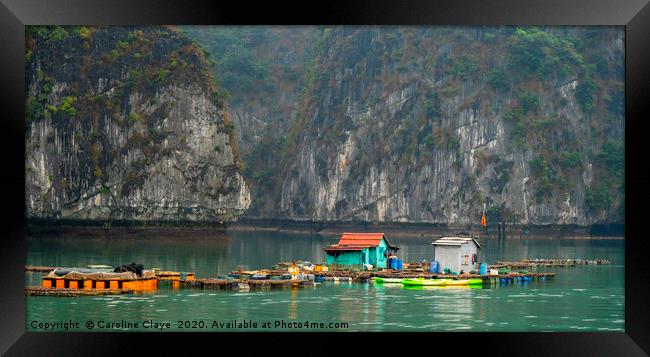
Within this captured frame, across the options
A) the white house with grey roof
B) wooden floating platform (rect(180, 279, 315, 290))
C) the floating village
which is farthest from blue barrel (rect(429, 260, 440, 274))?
wooden floating platform (rect(180, 279, 315, 290))

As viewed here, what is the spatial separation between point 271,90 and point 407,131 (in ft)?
96.3

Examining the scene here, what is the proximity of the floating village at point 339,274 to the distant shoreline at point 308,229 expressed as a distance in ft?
121

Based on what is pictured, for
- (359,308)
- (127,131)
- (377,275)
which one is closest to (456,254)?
(377,275)

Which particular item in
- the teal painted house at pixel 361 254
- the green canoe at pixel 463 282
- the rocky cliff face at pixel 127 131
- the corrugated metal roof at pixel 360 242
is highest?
the rocky cliff face at pixel 127 131

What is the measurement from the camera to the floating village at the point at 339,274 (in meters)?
28.7

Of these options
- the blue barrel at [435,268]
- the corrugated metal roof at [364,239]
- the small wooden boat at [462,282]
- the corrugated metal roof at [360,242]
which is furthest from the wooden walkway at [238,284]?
the corrugated metal roof at [364,239]

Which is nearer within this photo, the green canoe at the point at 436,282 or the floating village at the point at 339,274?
the floating village at the point at 339,274

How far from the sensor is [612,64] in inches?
4291

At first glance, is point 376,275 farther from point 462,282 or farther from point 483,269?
point 483,269

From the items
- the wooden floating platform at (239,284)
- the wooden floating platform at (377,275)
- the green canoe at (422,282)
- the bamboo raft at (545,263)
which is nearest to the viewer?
the wooden floating platform at (239,284)

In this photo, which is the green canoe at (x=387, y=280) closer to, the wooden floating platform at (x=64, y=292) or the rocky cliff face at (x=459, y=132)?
the wooden floating platform at (x=64, y=292)

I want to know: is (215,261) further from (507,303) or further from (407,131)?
(407,131)

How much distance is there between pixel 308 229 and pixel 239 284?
8640 centimetres

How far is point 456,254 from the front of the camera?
3588 centimetres
